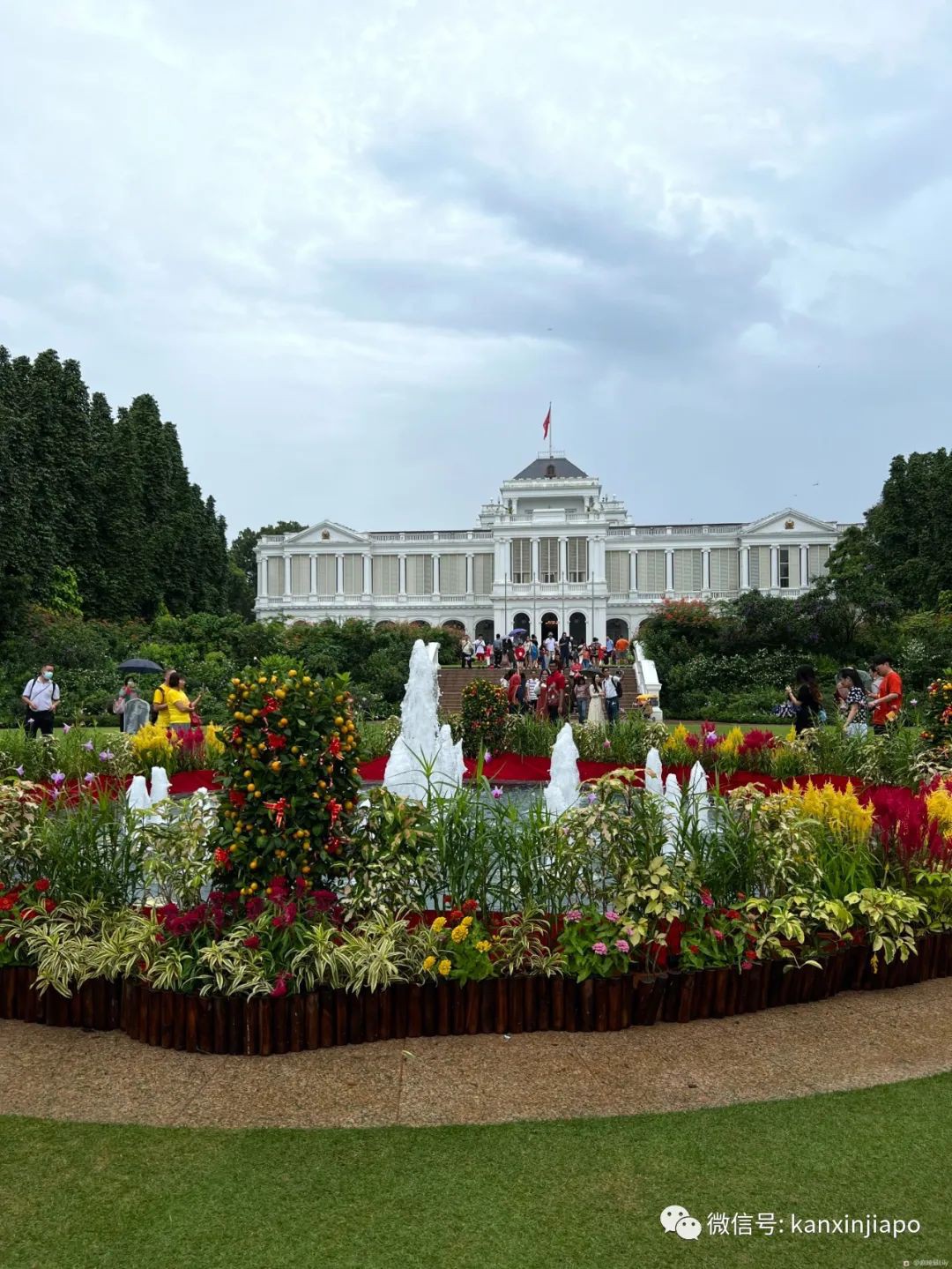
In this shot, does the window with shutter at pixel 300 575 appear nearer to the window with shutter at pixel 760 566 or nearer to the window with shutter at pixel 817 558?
the window with shutter at pixel 760 566

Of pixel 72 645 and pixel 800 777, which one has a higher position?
pixel 72 645

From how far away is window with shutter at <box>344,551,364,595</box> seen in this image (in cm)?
5731

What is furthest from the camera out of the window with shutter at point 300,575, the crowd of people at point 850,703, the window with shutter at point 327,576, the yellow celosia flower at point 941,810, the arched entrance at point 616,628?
the window with shutter at point 300,575

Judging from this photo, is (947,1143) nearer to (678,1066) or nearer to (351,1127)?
(678,1066)

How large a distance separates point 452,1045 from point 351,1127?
0.80m

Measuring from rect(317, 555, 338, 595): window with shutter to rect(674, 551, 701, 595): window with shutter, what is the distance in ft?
68.3

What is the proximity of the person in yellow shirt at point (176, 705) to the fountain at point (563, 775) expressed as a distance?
5.18 meters

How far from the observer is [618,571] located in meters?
55.5

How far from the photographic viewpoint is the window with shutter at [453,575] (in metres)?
56.7

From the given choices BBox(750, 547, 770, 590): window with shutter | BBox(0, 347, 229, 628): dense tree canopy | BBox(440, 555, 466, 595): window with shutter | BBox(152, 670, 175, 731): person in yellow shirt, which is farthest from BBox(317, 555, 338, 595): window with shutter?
BBox(152, 670, 175, 731): person in yellow shirt

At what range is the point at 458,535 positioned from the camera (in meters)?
56.5

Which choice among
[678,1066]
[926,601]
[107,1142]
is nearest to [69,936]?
[107,1142]

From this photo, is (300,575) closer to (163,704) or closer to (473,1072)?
(163,704)

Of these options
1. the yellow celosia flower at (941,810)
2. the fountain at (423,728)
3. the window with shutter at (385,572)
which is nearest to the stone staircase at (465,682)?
the fountain at (423,728)
